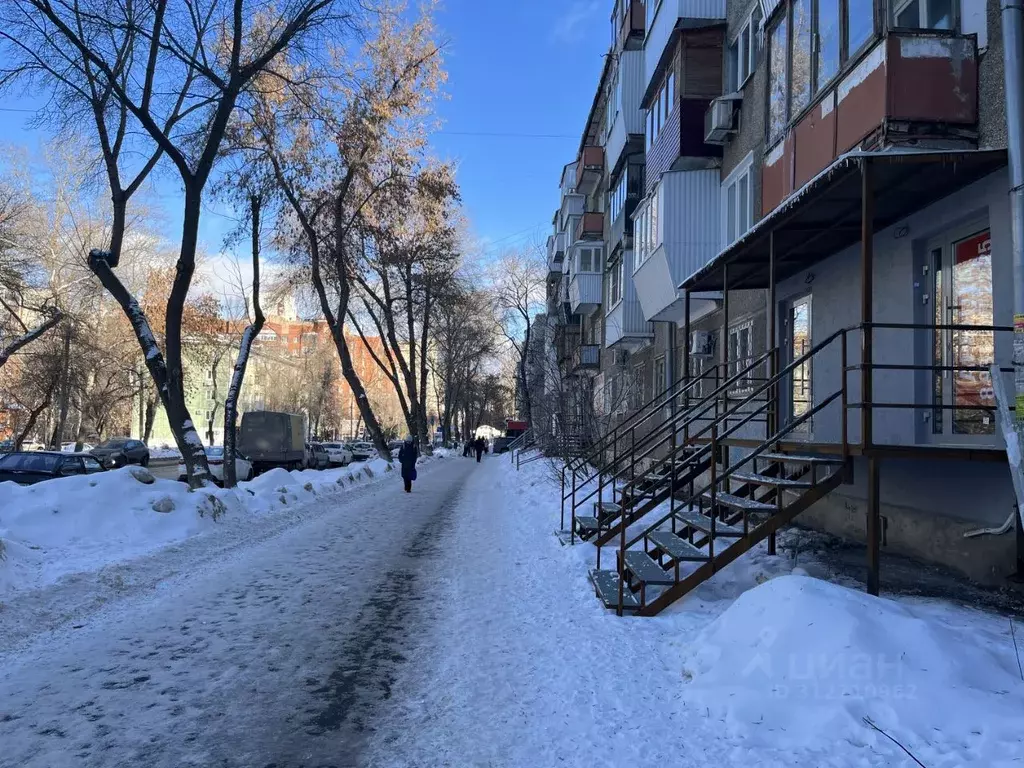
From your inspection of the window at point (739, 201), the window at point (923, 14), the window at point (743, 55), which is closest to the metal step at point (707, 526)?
the window at point (923, 14)

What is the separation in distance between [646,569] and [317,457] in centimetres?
3295

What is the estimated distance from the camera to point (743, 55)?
13.5 metres

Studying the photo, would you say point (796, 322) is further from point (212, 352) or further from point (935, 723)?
point (212, 352)

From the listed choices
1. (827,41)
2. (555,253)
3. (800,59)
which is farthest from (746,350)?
(555,253)

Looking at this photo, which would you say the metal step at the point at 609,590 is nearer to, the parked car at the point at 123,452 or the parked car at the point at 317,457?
the parked car at the point at 317,457

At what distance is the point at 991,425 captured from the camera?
682cm

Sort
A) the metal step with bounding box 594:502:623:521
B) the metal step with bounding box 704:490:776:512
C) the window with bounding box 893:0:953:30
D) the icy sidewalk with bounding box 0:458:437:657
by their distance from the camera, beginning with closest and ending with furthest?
the metal step with bounding box 704:490:776:512 → the icy sidewalk with bounding box 0:458:437:657 → the window with bounding box 893:0:953:30 → the metal step with bounding box 594:502:623:521

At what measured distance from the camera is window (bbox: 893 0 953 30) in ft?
24.3

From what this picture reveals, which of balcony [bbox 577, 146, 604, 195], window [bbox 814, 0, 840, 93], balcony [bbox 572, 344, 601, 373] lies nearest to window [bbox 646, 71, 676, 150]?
window [bbox 814, 0, 840, 93]

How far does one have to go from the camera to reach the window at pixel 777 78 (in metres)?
10.8

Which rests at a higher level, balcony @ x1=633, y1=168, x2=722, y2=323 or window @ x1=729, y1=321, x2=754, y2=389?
balcony @ x1=633, y1=168, x2=722, y2=323

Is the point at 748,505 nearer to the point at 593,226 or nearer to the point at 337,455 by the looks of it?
the point at 593,226

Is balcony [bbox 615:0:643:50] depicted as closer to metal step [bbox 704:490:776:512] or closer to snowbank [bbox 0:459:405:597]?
snowbank [bbox 0:459:405:597]

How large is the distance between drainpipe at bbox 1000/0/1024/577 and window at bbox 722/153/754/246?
6.74 m
